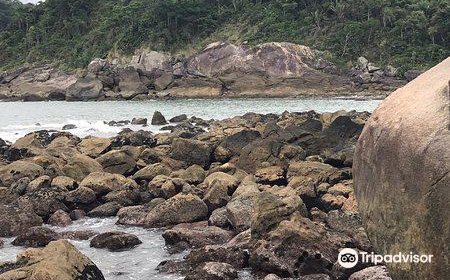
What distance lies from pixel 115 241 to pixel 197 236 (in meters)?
1.61

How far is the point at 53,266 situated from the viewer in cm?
695

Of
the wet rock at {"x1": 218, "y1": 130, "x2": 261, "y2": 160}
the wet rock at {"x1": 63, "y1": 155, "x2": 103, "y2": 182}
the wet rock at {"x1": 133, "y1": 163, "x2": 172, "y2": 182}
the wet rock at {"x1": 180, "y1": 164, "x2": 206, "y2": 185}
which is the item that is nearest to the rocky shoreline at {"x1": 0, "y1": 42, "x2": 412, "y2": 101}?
the wet rock at {"x1": 218, "y1": 130, "x2": 261, "y2": 160}

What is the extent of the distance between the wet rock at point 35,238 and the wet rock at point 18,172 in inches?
193

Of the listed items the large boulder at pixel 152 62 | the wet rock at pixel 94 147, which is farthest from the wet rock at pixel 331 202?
the large boulder at pixel 152 62

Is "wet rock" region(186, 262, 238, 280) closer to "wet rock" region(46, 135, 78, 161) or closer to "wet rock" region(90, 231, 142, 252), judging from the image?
"wet rock" region(90, 231, 142, 252)

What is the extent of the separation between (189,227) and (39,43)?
10037 cm

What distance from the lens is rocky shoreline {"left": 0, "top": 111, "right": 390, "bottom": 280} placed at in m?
8.66

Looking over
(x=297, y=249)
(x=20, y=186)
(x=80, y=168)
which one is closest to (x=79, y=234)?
(x=20, y=186)

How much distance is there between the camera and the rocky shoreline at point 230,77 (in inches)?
2697

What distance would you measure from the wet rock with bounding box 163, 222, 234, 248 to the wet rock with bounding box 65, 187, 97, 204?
3884mm

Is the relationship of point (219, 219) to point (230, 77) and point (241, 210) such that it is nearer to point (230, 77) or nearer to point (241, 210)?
point (241, 210)

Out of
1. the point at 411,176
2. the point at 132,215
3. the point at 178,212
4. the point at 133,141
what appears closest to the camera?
the point at 411,176

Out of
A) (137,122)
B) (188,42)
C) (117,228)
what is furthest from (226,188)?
(188,42)

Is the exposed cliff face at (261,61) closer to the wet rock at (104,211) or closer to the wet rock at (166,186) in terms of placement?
the wet rock at (166,186)
